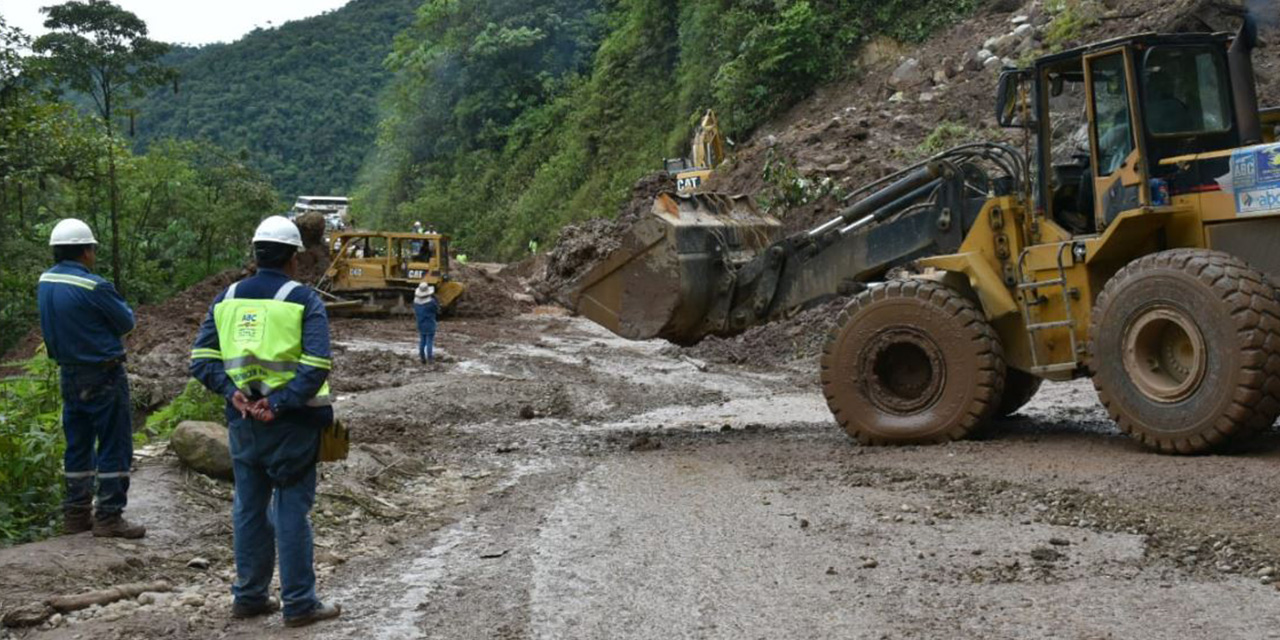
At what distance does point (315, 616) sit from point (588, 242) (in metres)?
20.3

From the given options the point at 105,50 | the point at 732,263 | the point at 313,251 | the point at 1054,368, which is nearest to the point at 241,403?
the point at 1054,368

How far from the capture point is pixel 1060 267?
964 cm

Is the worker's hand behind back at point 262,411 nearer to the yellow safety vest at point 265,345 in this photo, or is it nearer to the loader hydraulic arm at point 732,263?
the yellow safety vest at point 265,345

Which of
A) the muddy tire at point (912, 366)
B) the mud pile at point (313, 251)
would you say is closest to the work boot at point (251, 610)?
the muddy tire at point (912, 366)

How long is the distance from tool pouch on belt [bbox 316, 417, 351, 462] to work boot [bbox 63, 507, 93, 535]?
2507 mm

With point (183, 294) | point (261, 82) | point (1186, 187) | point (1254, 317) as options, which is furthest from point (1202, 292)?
Result: point (261, 82)

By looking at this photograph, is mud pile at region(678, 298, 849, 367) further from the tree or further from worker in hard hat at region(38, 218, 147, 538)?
the tree

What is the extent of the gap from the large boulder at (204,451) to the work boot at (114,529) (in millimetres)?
1507

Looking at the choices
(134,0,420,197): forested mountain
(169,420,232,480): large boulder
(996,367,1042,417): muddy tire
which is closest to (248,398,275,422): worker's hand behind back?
(169,420,232,480): large boulder

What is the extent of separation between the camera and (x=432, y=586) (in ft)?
21.4

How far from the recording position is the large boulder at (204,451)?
9.12 m

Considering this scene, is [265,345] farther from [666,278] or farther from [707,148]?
[707,148]

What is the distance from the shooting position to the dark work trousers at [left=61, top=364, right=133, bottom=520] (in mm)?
7625

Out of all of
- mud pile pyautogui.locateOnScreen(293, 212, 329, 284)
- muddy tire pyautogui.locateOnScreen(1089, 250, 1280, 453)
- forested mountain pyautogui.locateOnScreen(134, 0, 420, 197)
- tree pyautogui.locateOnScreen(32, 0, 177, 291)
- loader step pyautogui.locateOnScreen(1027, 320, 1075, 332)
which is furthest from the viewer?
forested mountain pyautogui.locateOnScreen(134, 0, 420, 197)
